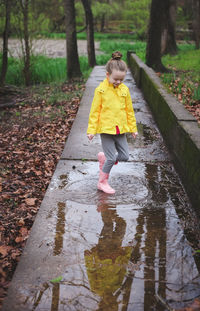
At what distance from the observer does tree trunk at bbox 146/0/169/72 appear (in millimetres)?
10141

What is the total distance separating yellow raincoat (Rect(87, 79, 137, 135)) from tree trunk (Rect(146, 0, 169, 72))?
24.9 feet

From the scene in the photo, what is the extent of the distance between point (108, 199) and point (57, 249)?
1.02 m

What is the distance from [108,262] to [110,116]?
1.59 m

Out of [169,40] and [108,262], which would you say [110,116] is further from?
[169,40]

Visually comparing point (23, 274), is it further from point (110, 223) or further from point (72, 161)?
point (72, 161)

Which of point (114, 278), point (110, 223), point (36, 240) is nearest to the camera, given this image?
point (114, 278)

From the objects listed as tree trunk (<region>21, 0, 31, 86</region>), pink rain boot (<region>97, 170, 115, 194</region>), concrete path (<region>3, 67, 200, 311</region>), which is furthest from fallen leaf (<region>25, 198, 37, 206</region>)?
tree trunk (<region>21, 0, 31, 86</region>)

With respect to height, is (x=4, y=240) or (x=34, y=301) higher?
(x=34, y=301)

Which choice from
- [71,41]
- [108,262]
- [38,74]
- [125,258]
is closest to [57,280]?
[108,262]

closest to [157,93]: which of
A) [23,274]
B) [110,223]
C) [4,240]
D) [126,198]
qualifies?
[126,198]

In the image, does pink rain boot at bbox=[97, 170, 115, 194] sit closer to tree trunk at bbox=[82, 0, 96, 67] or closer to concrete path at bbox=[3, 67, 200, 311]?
concrete path at bbox=[3, 67, 200, 311]

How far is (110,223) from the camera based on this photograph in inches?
124

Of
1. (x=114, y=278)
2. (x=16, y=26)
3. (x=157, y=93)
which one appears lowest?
(x=114, y=278)

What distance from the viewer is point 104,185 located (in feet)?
12.3
